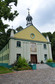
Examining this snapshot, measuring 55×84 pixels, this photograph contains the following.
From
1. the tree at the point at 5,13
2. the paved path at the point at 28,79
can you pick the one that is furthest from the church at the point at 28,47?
the paved path at the point at 28,79

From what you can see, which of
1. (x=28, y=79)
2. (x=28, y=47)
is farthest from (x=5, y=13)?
(x=28, y=47)

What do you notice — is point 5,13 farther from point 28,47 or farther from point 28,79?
point 28,47

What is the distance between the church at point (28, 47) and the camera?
1861 centimetres

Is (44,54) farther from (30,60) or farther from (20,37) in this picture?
(20,37)

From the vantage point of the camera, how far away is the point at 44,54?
74.4 ft

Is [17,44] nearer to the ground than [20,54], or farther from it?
farther from it

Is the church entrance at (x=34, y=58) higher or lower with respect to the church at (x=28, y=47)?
lower

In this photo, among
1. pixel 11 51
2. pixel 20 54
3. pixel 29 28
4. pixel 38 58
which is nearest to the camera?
pixel 11 51

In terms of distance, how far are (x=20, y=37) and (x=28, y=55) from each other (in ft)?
16.4

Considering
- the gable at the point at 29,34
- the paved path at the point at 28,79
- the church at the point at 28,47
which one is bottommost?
the paved path at the point at 28,79

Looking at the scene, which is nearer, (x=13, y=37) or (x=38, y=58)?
(x=13, y=37)

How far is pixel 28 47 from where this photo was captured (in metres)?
20.7

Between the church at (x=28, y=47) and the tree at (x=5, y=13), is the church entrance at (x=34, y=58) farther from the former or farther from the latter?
the tree at (x=5, y=13)

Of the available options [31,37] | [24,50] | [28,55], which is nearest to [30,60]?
[28,55]
